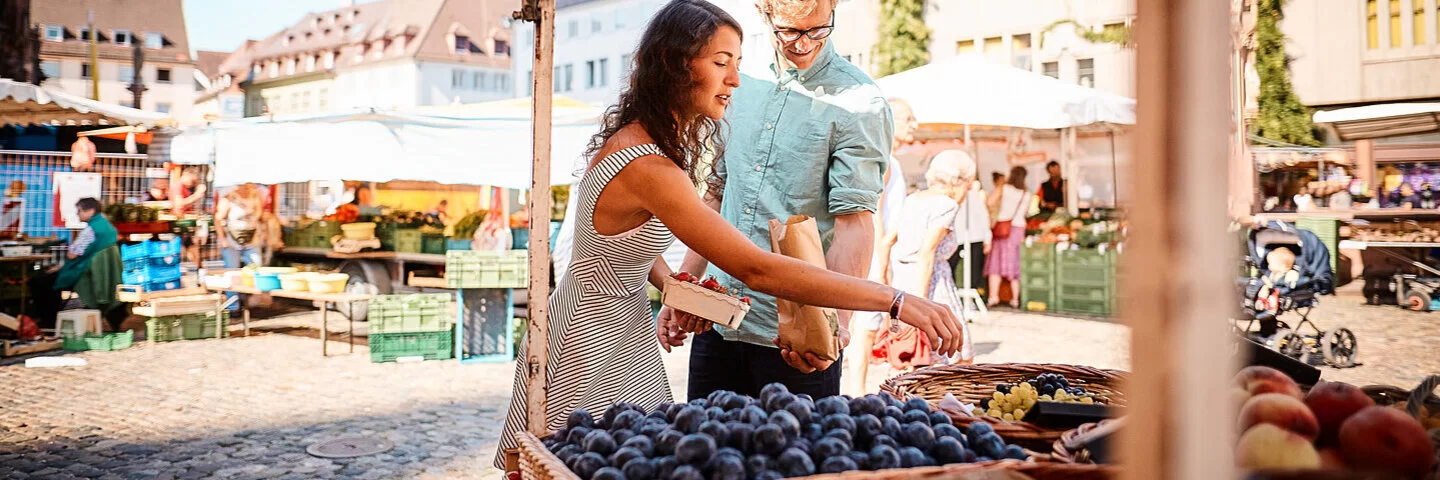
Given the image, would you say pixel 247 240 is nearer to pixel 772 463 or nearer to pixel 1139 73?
pixel 772 463

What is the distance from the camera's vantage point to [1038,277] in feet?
39.8

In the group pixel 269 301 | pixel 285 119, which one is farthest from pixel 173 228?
pixel 285 119

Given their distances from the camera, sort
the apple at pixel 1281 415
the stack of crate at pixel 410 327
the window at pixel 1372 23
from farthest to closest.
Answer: the window at pixel 1372 23, the stack of crate at pixel 410 327, the apple at pixel 1281 415

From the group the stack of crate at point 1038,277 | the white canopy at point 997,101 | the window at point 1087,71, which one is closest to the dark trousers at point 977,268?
the stack of crate at point 1038,277

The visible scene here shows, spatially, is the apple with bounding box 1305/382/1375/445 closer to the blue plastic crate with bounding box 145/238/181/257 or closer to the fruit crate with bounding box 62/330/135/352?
the fruit crate with bounding box 62/330/135/352

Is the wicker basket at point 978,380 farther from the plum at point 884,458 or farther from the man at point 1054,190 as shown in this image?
the man at point 1054,190

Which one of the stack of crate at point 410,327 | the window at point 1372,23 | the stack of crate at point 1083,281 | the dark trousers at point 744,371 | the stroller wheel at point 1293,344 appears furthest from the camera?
the window at point 1372,23

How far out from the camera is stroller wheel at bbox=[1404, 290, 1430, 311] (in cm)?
1155

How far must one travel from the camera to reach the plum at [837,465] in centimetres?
153

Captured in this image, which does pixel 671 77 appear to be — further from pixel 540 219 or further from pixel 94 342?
pixel 94 342

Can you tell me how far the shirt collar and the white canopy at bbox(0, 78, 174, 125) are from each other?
1114cm

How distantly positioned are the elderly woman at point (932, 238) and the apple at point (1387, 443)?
4560 millimetres

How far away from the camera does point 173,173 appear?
51.6 feet

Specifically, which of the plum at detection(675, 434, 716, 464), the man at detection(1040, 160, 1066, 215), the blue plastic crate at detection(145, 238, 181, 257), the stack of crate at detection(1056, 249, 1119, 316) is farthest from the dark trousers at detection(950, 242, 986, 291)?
the plum at detection(675, 434, 716, 464)
